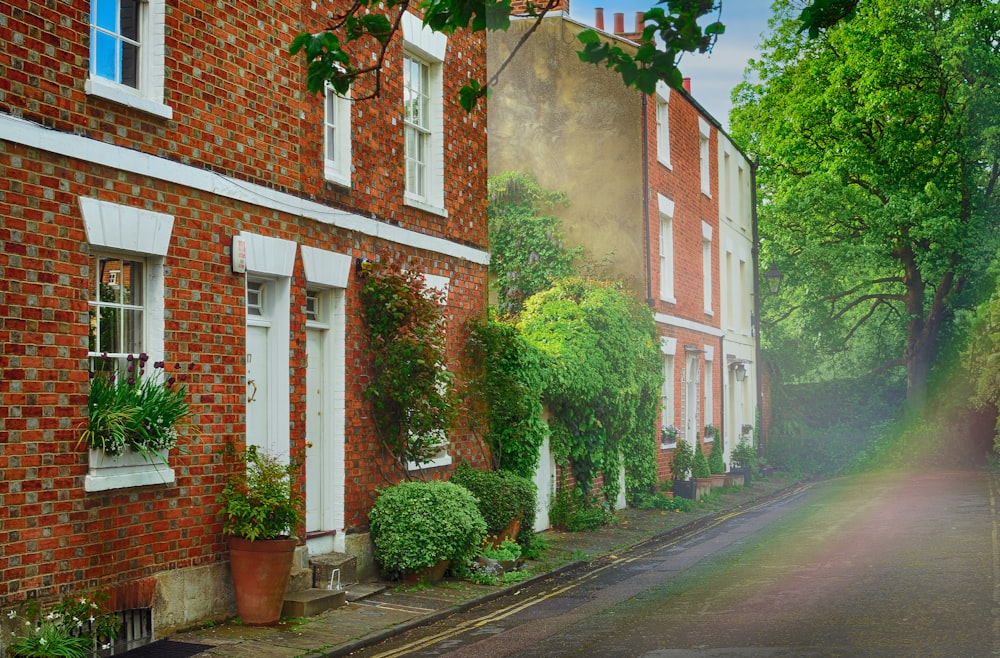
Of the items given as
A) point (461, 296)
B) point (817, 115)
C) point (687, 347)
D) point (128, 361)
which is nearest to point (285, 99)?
point (128, 361)

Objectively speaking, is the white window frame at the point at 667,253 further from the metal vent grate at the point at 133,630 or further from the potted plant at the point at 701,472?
the metal vent grate at the point at 133,630

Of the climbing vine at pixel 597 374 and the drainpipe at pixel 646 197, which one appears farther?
the drainpipe at pixel 646 197

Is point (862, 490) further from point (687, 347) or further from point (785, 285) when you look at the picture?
point (785, 285)

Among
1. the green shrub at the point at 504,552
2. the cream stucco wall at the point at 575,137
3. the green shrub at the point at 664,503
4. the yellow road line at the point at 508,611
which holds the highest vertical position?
the cream stucco wall at the point at 575,137

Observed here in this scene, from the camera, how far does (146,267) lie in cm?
987

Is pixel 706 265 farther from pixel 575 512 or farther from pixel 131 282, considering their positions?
pixel 131 282

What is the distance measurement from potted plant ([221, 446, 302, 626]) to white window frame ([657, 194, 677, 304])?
15903 millimetres

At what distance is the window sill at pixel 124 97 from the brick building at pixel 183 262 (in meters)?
0.02

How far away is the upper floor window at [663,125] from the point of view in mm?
25180

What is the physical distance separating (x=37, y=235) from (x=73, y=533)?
7.44 feet

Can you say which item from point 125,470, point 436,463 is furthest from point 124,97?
point 436,463

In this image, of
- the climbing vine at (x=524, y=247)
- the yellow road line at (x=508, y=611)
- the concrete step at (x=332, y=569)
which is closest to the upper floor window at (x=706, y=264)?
the climbing vine at (x=524, y=247)

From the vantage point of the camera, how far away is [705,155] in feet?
97.2

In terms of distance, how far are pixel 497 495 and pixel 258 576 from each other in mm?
4604
